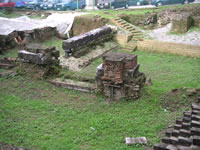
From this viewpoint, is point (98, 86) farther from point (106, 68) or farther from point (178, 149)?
point (178, 149)

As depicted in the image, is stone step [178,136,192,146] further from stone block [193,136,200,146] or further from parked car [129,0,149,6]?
parked car [129,0,149,6]

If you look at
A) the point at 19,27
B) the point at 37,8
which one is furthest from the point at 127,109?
the point at 37,8

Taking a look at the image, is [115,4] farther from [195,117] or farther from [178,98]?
[195,117]

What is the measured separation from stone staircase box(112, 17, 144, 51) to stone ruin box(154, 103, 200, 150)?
355 inches

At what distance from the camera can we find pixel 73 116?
24.5 ft

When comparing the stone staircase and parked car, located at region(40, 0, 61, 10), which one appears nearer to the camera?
the stone staircase

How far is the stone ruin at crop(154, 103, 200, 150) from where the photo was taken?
471cm

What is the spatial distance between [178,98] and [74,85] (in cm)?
365

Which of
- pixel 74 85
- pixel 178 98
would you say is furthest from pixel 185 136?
pixel 74 85

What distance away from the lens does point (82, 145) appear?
6125 millimetres

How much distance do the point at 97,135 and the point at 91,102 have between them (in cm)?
198

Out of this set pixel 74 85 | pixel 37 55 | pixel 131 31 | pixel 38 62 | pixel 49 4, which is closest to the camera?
pixel 74 85

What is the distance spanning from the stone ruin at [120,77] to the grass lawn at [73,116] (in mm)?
307

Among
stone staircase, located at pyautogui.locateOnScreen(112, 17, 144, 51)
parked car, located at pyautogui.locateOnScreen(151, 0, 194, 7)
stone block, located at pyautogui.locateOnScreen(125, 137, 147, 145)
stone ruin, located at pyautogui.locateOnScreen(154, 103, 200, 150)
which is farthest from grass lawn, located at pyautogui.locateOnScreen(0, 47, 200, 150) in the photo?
parked car, located at pyautogui.locateOnScreen(151, 0, 194, 7)
